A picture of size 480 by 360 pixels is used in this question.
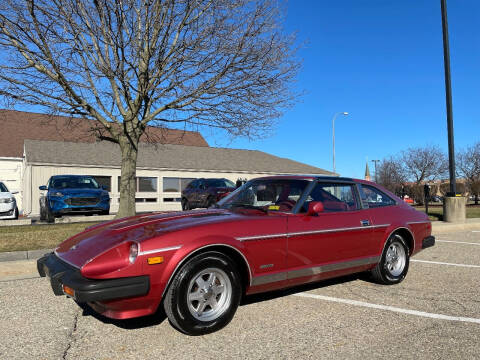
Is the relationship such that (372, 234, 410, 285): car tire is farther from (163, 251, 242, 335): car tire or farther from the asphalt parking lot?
(163, 251, 242, 335): car tire

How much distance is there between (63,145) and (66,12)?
17.5 m

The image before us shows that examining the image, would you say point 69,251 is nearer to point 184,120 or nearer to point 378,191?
point 378,191

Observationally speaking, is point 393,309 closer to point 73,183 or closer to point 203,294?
point 203,294

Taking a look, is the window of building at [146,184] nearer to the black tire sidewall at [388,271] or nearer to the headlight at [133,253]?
the black tire sidewall at [388,271]

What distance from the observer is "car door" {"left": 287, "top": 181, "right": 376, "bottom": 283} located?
3.94 metres

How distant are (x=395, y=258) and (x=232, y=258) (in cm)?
274

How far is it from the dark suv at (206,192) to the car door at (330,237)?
979cm

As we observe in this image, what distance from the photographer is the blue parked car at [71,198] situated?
11.3 m

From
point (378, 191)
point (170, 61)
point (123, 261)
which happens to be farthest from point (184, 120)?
point (123, 261)

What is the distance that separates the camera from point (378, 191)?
5.34 meters

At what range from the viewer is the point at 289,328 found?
137 inches

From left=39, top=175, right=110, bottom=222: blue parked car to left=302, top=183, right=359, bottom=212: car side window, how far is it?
897 centimetres

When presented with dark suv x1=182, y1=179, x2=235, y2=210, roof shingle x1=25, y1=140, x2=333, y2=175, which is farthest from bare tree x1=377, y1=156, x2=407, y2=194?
→ dark suv x1=182, y1=179, x2=235, y2=210

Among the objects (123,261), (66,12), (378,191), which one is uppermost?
(66,12)
